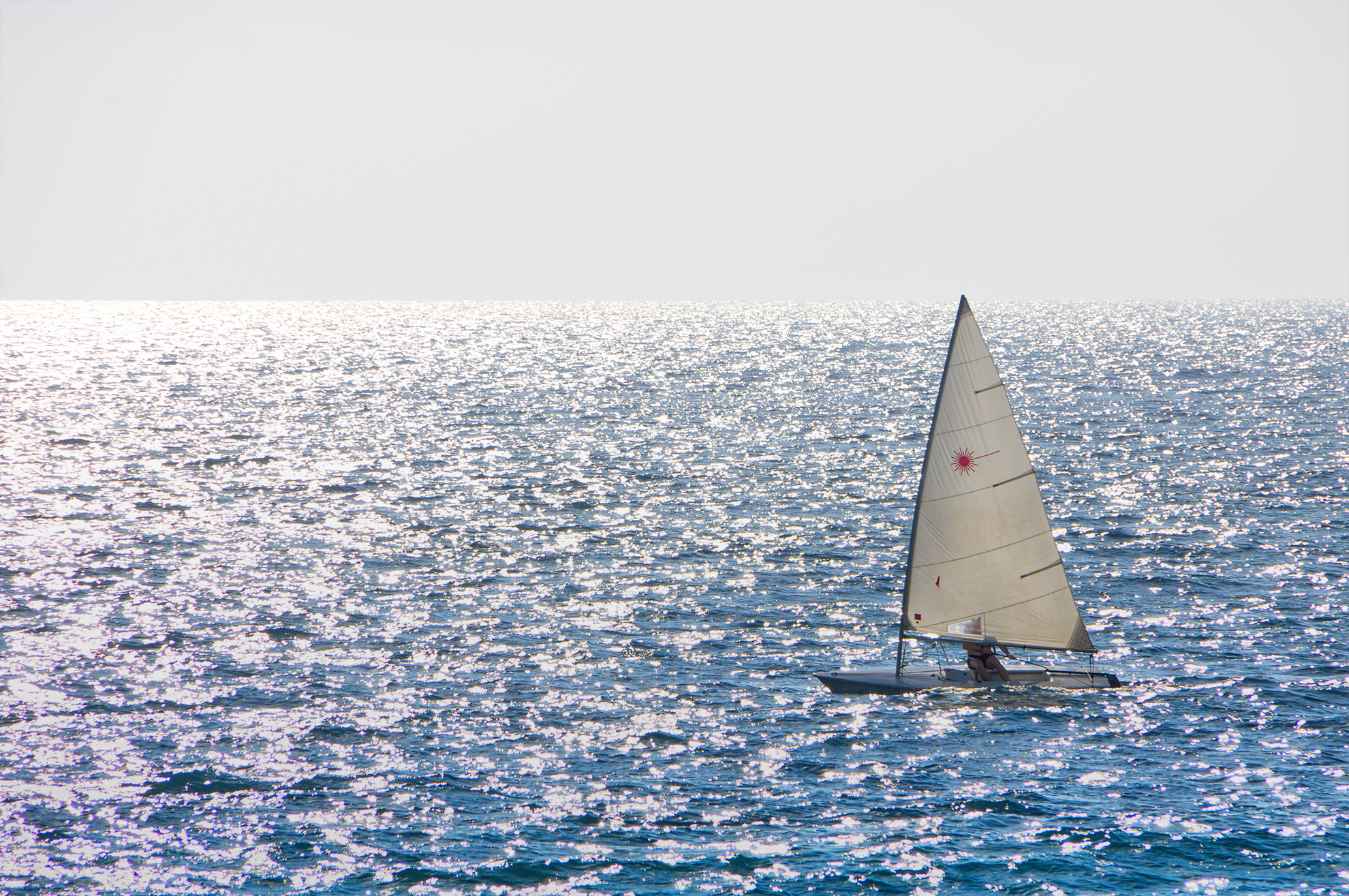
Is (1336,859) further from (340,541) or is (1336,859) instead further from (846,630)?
(340,541)

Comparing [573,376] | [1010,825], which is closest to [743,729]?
[1010,825]

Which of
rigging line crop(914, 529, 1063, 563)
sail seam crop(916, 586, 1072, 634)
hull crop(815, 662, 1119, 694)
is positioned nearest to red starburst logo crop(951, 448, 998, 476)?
rigging line crop(914, 529, 1063, 563)

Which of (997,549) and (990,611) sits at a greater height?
(997,549)

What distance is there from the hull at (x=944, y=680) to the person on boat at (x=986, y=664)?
0.15 metres

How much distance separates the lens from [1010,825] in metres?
26.9

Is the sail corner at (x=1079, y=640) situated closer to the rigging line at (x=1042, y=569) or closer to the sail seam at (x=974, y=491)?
the rigging line at (x=1042, y=569)

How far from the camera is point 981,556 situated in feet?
112

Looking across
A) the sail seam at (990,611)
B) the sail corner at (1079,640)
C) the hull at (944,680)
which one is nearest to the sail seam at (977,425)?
the sail seam at (990,611)

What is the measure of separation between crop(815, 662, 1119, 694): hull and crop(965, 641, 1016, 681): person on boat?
0.15 m

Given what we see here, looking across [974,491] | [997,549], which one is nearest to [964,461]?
[974,491]

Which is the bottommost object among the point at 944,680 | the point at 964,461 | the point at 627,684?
the point at 627,684

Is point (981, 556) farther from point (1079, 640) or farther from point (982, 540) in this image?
point (1079, 640)

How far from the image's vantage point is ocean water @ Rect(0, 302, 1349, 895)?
25.5 m

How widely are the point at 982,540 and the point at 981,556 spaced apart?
51cm
